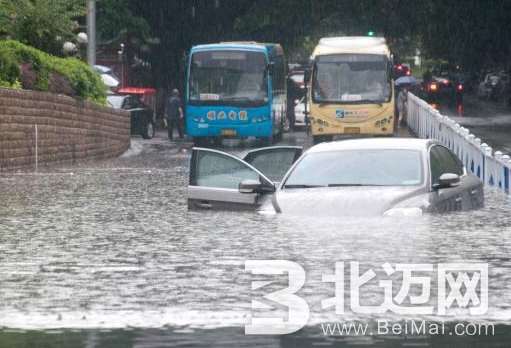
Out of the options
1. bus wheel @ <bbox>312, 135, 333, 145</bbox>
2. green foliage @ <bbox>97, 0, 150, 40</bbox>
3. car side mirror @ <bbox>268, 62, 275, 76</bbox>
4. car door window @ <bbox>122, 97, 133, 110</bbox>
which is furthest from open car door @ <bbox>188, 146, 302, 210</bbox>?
green foliage @ <bbox>97, 0, 150, 40</bbox>

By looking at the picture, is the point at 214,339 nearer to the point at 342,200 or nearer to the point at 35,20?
the point at 342,200

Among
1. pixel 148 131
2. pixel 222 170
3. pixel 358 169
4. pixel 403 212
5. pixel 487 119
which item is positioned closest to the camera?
pixel 403 212

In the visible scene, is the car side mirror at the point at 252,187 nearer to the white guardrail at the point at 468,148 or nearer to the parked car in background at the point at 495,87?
the white guardrail at the point at 468,148

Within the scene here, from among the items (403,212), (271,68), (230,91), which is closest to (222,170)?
(403,212)

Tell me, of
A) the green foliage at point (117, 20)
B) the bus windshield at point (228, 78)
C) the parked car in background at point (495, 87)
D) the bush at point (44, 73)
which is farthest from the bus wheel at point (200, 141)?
the parked car in background at point (495, 87)

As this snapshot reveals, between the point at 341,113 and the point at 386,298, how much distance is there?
34.3 meters

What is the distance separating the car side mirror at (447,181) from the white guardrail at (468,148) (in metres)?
7.01

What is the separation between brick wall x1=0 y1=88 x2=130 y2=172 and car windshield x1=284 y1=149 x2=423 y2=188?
49.1ft

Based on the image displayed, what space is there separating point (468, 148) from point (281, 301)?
19.0 metres

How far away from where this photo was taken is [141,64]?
6638 centimetres

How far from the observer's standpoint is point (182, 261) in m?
13.1

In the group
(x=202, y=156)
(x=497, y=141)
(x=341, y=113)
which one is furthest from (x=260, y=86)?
(x=202, y=156)

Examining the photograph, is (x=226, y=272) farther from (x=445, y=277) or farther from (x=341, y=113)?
(x=341, y=113)

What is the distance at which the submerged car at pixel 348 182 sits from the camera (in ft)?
49.1
